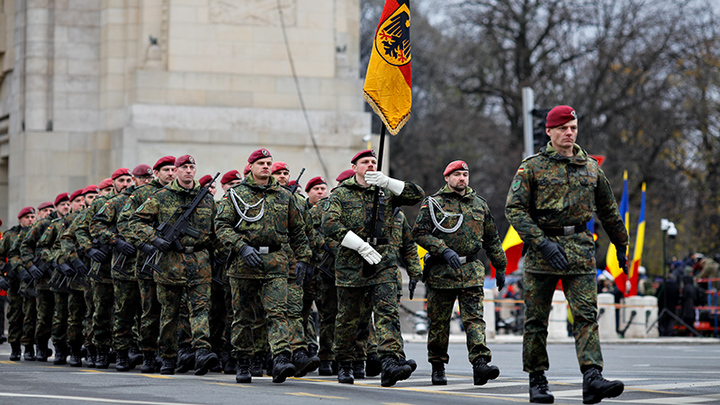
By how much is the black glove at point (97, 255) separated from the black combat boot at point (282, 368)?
3.73m

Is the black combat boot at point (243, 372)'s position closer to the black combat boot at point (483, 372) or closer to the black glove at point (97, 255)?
the black combat boot at point (483, 372)

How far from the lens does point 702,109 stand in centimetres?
4047

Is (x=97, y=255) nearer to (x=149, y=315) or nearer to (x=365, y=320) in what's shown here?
(x=149, y=315)

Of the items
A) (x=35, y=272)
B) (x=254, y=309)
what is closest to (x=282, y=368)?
(x=254, y=309)

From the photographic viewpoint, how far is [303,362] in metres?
11.0

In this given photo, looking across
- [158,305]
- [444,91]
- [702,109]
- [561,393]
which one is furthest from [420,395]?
[444,91]

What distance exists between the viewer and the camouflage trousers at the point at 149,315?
1274 centimetres

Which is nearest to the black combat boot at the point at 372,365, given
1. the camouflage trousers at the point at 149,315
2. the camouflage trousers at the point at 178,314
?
the camouflage trousers at the point at 178,314

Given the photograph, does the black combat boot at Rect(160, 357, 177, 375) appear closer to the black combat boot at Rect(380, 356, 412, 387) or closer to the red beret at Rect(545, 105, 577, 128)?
the black combat boot at Rect(380, 356, 412, 387)

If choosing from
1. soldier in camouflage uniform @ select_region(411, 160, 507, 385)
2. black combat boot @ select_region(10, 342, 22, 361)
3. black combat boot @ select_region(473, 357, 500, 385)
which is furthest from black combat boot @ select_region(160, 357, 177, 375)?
black combat boot @ select_region(10, 342, 22, 361)

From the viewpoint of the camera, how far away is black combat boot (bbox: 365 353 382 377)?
1208cm

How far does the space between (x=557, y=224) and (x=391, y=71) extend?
123 inches

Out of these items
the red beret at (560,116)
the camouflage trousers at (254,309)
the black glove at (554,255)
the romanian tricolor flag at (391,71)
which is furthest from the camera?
the romanian tricolor flag at (391,71)

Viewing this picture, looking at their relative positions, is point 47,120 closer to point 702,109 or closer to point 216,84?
point 216,84
